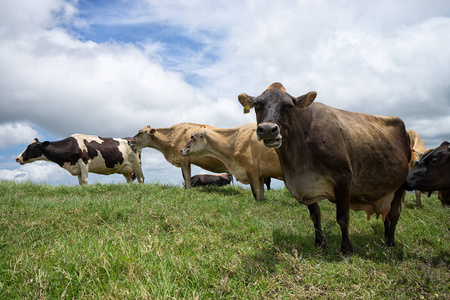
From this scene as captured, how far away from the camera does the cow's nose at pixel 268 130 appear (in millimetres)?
4512

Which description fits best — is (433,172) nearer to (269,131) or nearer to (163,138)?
(269,131)

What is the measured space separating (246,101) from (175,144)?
30.5 feet

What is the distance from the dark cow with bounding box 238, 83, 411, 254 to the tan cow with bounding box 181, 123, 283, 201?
178 inches

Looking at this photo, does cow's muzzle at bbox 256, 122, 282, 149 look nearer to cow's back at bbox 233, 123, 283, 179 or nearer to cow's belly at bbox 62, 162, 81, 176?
cow's back at bbox 233, 123, 283, 179

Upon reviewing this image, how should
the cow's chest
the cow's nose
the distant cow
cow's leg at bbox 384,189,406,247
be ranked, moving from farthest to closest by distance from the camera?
the distant cow
cow's leg at bbox 384,189,406,247
the cow's chest
the cow's nose

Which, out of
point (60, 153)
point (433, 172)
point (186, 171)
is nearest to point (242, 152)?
point (186, 171)

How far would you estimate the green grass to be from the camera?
12.2 ft

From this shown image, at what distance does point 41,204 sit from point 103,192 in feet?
9.33

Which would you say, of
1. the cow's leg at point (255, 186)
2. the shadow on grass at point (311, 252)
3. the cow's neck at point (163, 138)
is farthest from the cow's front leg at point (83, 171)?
the shadow on grass at point (311, 252)

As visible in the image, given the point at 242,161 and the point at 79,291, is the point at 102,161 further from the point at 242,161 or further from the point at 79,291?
the point at 79,291

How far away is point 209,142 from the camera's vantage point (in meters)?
11.8

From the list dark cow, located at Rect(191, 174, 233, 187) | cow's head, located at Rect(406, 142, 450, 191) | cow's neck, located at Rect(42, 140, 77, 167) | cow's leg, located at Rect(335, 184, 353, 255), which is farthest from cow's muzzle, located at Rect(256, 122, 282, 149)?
dark cow, located at Rect(191, 174, 233, 187)

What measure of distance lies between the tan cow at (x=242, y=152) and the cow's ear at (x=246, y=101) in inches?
197

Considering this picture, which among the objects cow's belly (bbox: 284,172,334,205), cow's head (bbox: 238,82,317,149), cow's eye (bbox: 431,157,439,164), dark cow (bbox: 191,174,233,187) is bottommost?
dark cow (bbox: 191,174,233,187)
